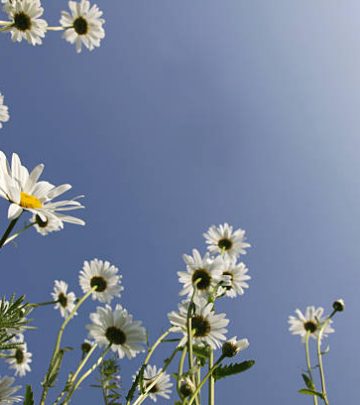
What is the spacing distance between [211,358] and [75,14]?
424 centimetres

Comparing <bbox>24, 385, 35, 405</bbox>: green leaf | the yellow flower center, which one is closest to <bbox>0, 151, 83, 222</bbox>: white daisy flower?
the yellow flower center

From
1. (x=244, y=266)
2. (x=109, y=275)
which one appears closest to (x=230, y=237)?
(x=244, y=266)

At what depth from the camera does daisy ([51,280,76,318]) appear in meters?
4.36

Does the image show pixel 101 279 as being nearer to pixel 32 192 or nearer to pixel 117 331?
pixel 117 331

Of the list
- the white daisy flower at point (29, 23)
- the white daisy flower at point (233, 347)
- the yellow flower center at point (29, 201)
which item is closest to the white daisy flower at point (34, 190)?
the yellow flower center at point (29, 201)

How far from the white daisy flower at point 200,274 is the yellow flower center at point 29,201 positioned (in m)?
1.43

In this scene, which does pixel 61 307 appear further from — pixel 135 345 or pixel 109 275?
pixel 135 345

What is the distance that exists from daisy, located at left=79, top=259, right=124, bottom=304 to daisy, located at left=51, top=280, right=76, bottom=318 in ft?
2.34

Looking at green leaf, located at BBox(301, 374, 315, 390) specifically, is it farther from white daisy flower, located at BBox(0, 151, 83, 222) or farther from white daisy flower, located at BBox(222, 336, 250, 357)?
white daisy flower, located at BBox(0, 151, 83, 222)

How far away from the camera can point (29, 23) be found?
3994 millimetres

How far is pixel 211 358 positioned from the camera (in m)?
2.30

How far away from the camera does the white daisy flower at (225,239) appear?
4.09 metres

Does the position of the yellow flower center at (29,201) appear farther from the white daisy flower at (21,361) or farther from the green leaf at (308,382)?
the white daisy flower at (21,361)

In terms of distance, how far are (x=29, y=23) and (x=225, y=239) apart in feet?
8.13
